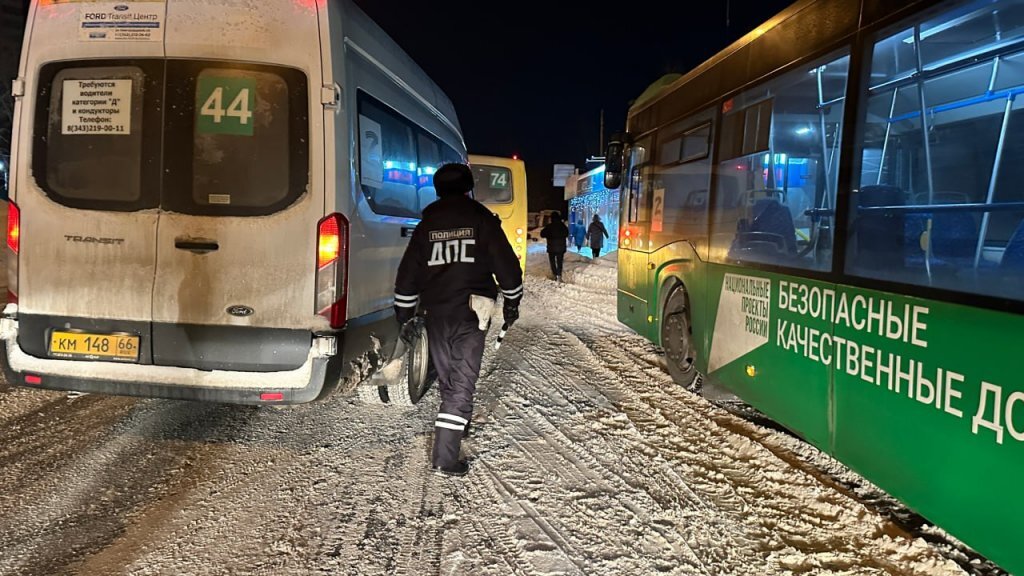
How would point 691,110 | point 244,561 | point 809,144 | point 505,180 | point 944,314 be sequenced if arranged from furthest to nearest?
point 505,180
point 691,110
point 809,144
point 244,561
point 944,314

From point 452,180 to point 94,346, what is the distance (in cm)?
237

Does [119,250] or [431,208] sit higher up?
[431,208]

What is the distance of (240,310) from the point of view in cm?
370

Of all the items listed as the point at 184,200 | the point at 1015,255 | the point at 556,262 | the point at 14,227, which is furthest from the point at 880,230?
the point at 556,262

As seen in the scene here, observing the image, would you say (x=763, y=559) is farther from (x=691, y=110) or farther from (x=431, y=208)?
(x=691, y=110)

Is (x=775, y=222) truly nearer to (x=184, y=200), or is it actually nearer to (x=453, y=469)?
(x=453, y=469)

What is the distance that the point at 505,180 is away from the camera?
13391 mm

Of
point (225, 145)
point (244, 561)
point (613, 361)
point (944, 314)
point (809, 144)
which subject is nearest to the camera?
point (944, 314)

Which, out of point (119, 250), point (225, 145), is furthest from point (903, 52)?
point (119, 250)

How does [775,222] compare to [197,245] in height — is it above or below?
above

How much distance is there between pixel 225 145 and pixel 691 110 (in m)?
4.08

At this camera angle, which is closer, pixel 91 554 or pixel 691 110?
pixel 91 554

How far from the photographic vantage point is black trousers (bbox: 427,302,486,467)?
12.9ft

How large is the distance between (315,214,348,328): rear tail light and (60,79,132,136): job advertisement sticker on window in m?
1.34
